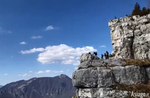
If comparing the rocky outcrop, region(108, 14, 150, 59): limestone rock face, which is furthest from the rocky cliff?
region(108, 14, 150, 59): limestone rock face

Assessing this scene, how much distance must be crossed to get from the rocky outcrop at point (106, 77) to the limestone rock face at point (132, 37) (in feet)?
32.9

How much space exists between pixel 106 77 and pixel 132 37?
17.9 meters

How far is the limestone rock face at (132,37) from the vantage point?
4205cm

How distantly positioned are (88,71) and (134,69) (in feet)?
30.2

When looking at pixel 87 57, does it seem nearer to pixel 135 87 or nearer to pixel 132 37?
pixel 135 87

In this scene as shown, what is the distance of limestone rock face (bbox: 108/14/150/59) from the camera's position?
4205cm

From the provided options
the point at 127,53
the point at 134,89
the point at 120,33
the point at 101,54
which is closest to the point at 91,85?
the point at 134,89

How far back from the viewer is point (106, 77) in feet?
105

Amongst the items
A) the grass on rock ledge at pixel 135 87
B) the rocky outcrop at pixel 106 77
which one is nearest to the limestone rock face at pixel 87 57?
the rocky outcrop at pixel 106 77

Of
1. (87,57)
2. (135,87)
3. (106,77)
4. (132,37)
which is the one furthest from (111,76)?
(132,37)

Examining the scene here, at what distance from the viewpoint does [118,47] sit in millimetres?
46688

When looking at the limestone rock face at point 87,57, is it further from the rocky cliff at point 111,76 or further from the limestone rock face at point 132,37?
the limestone rock face at point 132,37

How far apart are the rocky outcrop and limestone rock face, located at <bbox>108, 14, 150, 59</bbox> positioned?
10034mm

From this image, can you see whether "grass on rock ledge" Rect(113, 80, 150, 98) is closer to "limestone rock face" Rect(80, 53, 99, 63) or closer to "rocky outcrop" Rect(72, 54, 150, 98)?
"rocky outcrop" Rect(72, 54, 150, 98)
